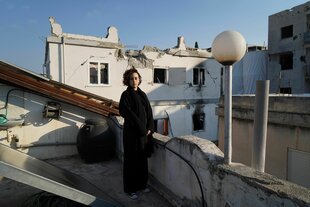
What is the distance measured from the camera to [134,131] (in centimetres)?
345

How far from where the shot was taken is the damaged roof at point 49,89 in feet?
17.6

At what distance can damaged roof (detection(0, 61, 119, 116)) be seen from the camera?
17.6ft

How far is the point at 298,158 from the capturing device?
18.2 ft

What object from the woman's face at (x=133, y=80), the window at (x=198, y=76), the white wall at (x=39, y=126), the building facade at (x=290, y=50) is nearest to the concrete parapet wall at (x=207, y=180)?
the woman's face at (x=133, y=80)

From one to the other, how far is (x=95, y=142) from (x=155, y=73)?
7879 mm

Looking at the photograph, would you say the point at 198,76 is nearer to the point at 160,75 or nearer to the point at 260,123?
the point at 160,75

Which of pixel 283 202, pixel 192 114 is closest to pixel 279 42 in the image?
pixel 192 114

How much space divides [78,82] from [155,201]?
7.39 meters

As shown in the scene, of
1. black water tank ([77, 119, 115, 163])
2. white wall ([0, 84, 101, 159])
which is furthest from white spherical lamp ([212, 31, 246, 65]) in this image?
white wall ([0, 84, 101, 159])

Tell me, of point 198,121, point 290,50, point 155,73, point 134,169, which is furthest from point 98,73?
point 290,50

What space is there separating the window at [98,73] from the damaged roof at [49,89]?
3.86m

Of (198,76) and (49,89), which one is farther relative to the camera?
(198,76)

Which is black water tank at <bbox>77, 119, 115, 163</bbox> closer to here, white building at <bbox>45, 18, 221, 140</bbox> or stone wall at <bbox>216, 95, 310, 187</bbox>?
stone wall at <bbox>216, 95, 310, 187</bbox>

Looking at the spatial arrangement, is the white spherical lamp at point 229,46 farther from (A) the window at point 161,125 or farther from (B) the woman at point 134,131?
(A) the window at point 161,125
